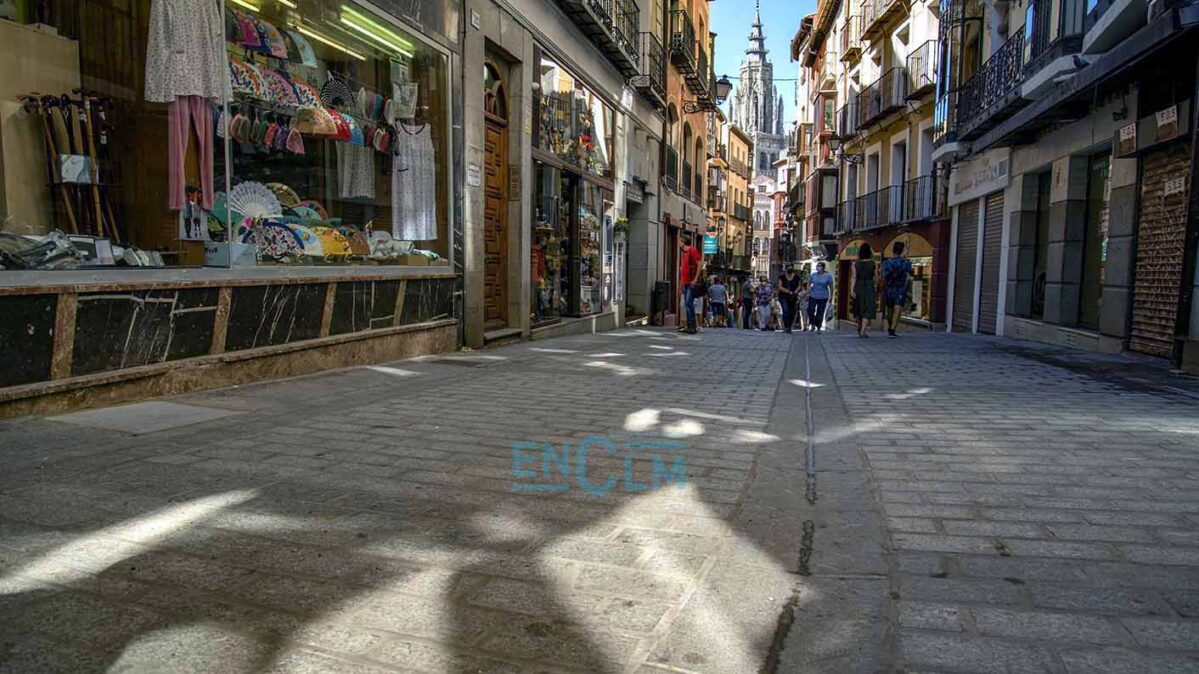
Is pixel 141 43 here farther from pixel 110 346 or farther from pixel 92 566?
pixel 92 566

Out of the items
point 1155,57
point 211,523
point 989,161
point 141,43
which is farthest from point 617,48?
point 211,523

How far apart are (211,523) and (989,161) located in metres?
16.7

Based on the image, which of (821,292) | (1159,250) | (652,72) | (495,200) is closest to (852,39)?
(652,72)

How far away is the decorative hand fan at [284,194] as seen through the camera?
7023mm

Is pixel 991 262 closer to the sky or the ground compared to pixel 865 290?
closer to the sky

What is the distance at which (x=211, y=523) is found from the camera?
113 inches

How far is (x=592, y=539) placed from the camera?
2.84 metres

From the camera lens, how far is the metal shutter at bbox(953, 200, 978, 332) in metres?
17.2

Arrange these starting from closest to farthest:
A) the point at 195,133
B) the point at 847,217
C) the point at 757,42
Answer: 1. the point at 195,133
2. the point at 847,217
3. the point at 757,42

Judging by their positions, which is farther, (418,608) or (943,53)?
(943,53)

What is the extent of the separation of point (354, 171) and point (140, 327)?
3.61 metres

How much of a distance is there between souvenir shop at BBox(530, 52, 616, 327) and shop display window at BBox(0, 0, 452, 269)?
3910 millimetres

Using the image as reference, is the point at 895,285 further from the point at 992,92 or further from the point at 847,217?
the point at 847,217

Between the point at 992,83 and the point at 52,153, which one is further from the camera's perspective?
the point at 992,83
